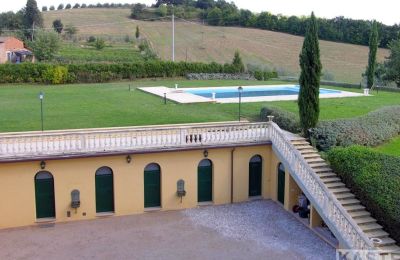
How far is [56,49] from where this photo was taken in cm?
6669

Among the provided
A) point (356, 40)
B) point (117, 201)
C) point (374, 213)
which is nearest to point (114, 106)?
point (117, 201)

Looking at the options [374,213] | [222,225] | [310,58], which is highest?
[310,58]

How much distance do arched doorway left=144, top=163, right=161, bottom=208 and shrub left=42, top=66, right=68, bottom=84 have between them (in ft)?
108

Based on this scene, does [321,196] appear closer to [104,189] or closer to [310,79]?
[310,79]

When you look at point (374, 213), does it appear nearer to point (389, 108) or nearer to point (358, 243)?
point (358, 243)

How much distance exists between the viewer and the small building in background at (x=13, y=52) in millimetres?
65688

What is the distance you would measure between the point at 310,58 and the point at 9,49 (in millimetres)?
56591

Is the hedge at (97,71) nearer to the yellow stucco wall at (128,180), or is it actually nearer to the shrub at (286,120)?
the shrub at (286,120)

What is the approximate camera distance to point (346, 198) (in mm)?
17516

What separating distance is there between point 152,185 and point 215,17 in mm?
92049

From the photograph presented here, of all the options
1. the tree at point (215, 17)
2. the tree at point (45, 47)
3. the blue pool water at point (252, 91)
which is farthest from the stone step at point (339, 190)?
the tree at point (215, 17)

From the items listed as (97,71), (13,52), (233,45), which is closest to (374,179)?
(97,71)

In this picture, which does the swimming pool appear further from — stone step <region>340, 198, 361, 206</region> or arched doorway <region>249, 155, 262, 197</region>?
stone step <region>340, 198, 361, 206</region>

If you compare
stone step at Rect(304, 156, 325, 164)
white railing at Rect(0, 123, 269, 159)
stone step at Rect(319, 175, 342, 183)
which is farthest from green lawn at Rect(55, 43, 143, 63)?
stone step at Rect(319, 175, 342, 183)
